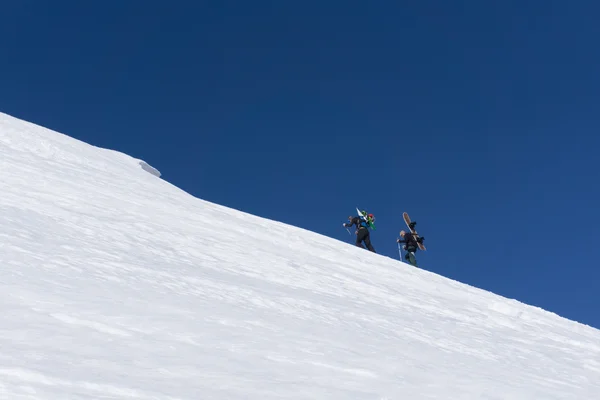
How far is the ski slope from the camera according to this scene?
3.15 metres

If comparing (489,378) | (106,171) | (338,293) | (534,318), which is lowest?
(489,378)

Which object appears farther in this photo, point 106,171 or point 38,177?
point 106,171

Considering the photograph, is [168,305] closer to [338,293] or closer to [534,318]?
[338,293]

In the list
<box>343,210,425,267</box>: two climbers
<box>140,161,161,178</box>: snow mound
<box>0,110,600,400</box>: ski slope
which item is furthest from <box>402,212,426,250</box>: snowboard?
<box>140,161,161,178</box>: snow mound

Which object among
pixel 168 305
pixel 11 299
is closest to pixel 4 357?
pixel 11 299

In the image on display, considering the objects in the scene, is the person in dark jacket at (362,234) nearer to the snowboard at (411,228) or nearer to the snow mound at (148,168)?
the snowboard at (411,228)

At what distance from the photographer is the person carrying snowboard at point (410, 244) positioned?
1789cm

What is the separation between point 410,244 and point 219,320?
14149 mm

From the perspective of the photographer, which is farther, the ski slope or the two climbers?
the two climbers

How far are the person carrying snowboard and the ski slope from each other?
695cm

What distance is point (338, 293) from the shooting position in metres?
7.55

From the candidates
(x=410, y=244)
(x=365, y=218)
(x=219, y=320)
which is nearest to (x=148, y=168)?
(x=365, y=218)

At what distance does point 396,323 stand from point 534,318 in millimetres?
4416

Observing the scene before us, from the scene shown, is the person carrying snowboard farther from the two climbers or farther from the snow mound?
the snow mound
